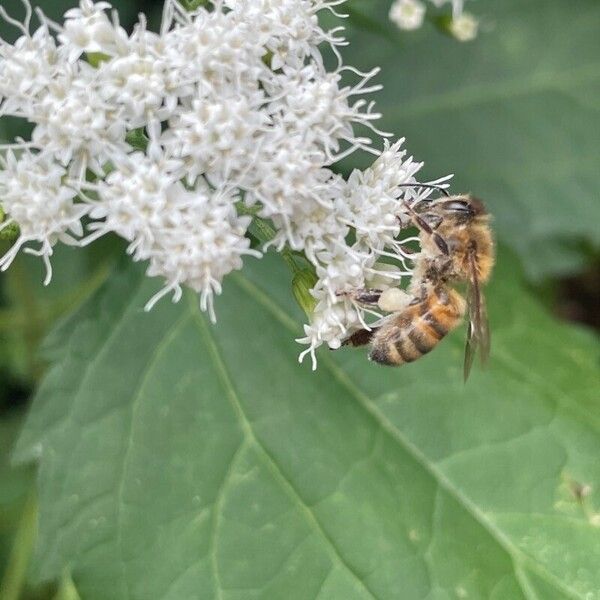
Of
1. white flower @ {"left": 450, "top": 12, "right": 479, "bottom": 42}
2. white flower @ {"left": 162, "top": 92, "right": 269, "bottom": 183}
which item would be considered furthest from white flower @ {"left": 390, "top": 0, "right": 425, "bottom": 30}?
white flower @ {"left": 162, "top": 92, "right": 269, "bottom": 183}

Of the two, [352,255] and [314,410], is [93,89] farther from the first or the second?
[314,410]

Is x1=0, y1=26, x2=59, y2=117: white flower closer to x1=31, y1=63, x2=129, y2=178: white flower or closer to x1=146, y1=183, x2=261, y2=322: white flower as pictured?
x1=31, y1=63, x2=129, y2=178: white flower

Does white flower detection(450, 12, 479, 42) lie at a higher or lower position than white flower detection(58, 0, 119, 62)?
lower

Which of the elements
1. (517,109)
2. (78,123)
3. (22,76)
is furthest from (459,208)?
(517,109)

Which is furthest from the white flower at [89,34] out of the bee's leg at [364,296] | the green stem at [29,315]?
the green stem at [29,315]

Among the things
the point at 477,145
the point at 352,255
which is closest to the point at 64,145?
the point at 352,255

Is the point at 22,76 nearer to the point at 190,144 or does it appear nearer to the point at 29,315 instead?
the point at 190,144
